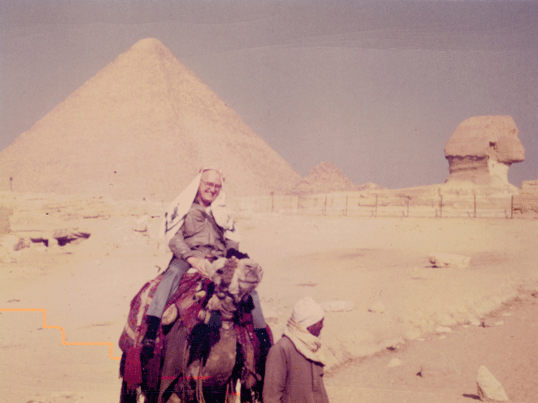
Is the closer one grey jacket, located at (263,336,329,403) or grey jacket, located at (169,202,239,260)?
grey jacket, located at (263,336,329,403)

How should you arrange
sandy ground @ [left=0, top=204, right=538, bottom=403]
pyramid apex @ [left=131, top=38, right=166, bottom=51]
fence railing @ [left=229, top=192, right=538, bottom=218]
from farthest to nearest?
1. pyramid apex @ [left=131, top=38, right=166, bottom=51]
2. fence railing @ [left=229, top=192, right=538, bottom=218]
3. sandy ground @ [left=0, top=204, right=538, bottom=403]

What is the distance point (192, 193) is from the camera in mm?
2725

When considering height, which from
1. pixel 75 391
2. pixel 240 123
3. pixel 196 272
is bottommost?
pixel 75 391

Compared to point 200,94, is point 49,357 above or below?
below

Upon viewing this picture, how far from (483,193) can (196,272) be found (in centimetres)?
2434

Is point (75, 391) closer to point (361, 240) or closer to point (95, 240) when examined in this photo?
point (95, 240)

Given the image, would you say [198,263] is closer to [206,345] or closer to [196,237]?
[196,237]

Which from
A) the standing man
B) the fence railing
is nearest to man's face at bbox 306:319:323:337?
the standing man

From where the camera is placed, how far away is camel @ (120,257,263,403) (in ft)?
7.43

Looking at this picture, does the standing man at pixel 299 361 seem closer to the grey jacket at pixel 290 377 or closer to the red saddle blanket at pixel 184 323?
the grey jacket at pixel 290 377

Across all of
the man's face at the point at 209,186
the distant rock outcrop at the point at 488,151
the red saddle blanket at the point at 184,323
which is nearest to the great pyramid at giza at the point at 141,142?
the distant rock outcrop at the point at 488,151

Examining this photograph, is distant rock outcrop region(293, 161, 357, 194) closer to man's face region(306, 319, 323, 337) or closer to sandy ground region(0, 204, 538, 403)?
sandy ground region(0, 204, 538, 403)

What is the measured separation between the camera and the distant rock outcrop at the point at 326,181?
148 feet

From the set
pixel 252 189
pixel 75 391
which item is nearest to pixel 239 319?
pixel 75 391
